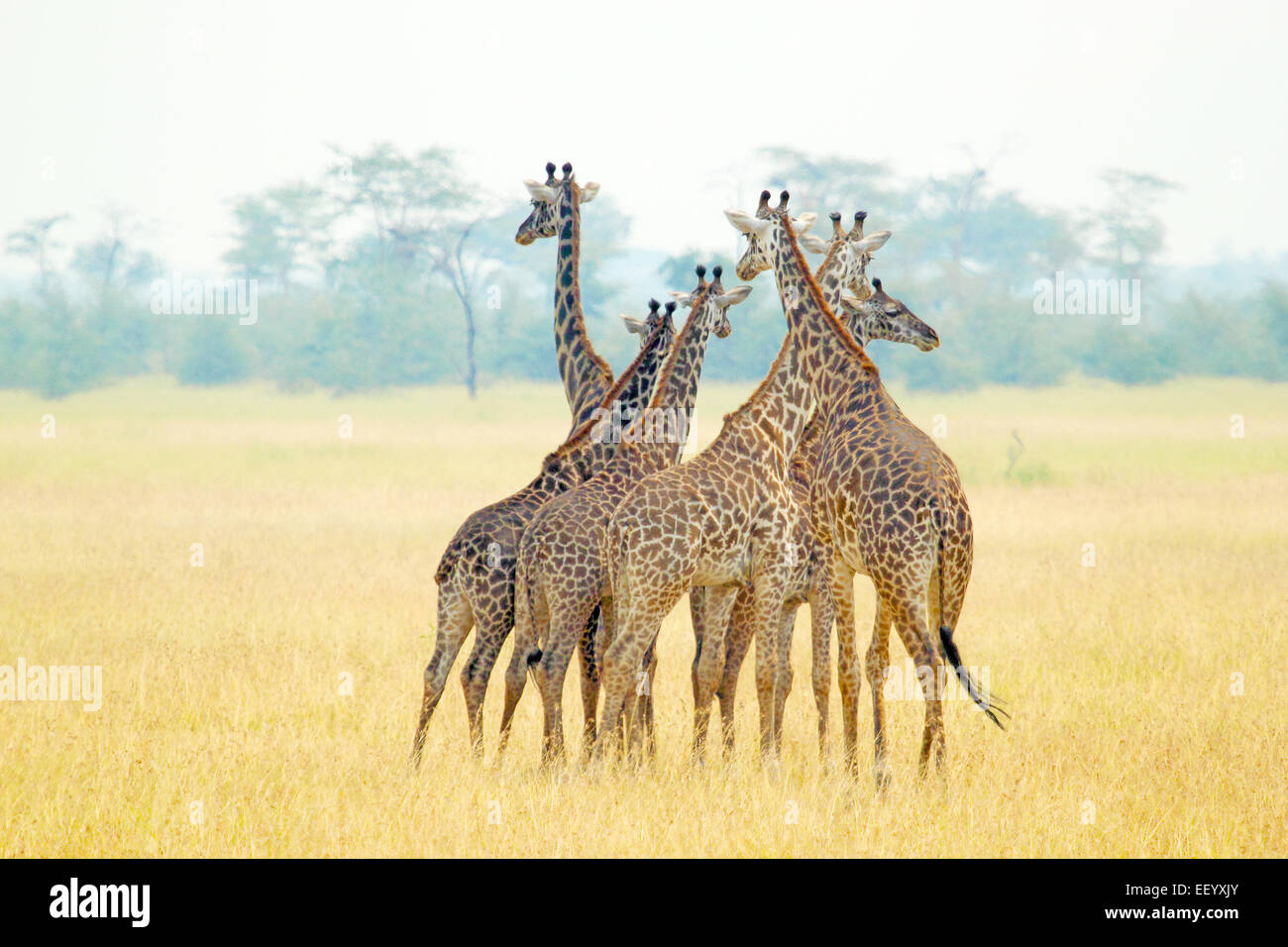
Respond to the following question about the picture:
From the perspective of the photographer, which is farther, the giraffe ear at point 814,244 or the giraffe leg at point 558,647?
the giraffe ear at point 814,244

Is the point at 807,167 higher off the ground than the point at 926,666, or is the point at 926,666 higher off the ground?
the point at 807,167

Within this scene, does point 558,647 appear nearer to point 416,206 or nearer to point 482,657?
point 482,657

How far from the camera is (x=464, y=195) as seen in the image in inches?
2159

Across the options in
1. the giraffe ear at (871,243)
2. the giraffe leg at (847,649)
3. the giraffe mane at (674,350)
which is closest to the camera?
the giraffe leg at (847,649)

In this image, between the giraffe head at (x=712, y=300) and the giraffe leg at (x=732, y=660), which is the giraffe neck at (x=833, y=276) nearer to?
the giraffe head at (x=712, y=300)

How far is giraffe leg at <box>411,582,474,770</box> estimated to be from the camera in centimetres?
749

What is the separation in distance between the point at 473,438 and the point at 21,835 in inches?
963

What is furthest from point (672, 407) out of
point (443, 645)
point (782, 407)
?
point (443, 645)

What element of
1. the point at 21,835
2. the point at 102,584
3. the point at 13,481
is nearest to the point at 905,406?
the point at 13,481

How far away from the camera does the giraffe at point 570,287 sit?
29.3ft

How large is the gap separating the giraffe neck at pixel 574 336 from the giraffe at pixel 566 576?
0.92 m

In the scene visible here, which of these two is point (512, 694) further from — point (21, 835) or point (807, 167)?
point (807, 167)

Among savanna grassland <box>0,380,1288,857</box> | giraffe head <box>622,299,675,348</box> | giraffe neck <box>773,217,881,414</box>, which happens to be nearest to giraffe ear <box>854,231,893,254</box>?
giraffe neck <box>773,217,881,414</box>

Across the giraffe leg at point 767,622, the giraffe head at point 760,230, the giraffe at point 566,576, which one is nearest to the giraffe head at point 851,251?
the giraffe head at point 760,230
